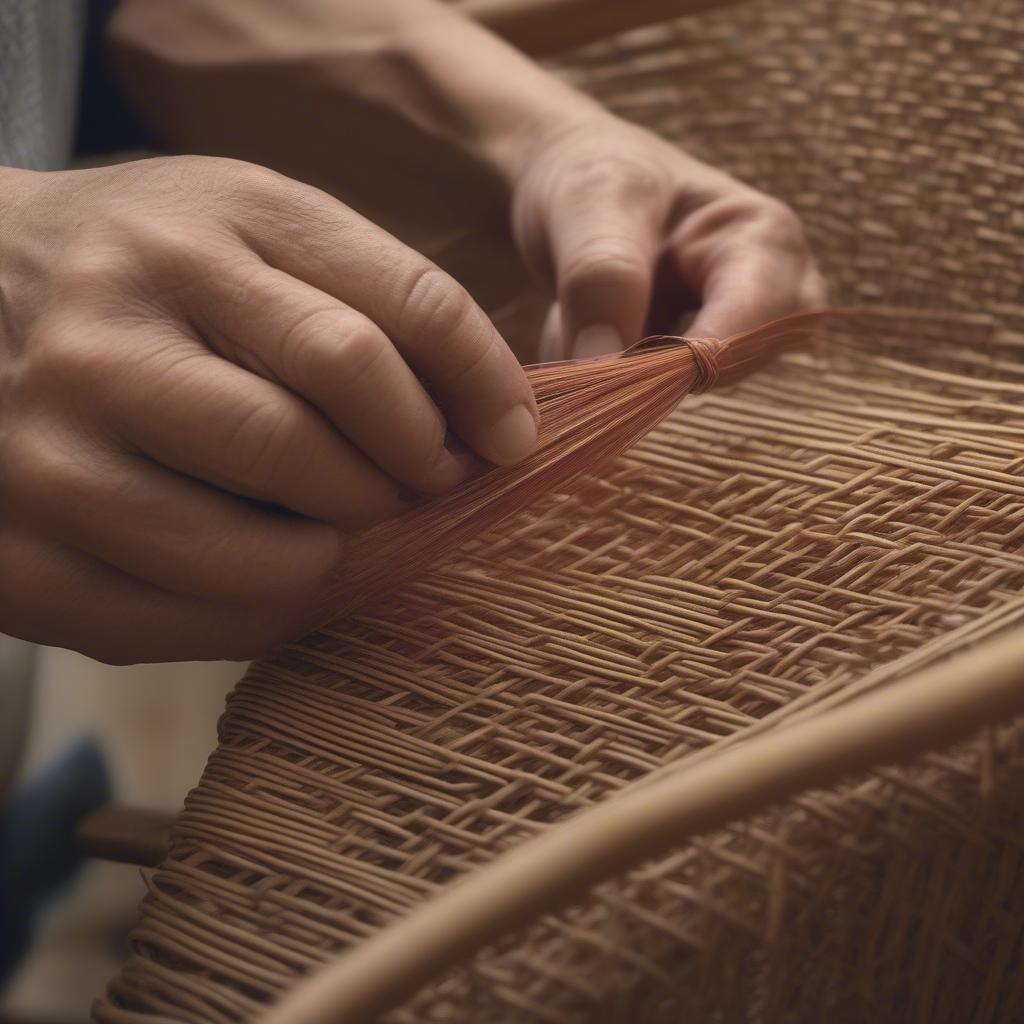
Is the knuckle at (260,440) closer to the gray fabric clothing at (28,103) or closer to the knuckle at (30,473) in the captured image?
the knuckle at (30,473)

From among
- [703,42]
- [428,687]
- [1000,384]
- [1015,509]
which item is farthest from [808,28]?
[428,687]

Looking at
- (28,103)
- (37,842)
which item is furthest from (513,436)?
(37,842)

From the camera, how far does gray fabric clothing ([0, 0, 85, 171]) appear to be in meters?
0.71

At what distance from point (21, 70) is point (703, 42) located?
0.52 m

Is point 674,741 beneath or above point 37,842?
above

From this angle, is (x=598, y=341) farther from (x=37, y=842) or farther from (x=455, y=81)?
(x=37, y=842)

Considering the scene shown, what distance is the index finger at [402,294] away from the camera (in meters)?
0.48

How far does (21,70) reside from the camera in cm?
73

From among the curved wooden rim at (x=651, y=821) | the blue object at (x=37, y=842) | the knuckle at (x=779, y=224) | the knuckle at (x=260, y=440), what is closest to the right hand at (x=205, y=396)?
the knuckle at (x=260, y=440)

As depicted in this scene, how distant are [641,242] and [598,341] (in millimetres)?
65

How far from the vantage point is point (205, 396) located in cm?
45

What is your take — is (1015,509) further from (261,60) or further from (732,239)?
(261,60)

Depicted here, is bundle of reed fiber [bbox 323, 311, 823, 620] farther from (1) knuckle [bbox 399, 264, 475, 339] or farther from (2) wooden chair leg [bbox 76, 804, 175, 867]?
(2) wooden chair leg [bbox 76, 804, 175, 867]

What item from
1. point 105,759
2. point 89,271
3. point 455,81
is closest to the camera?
point 89,271
